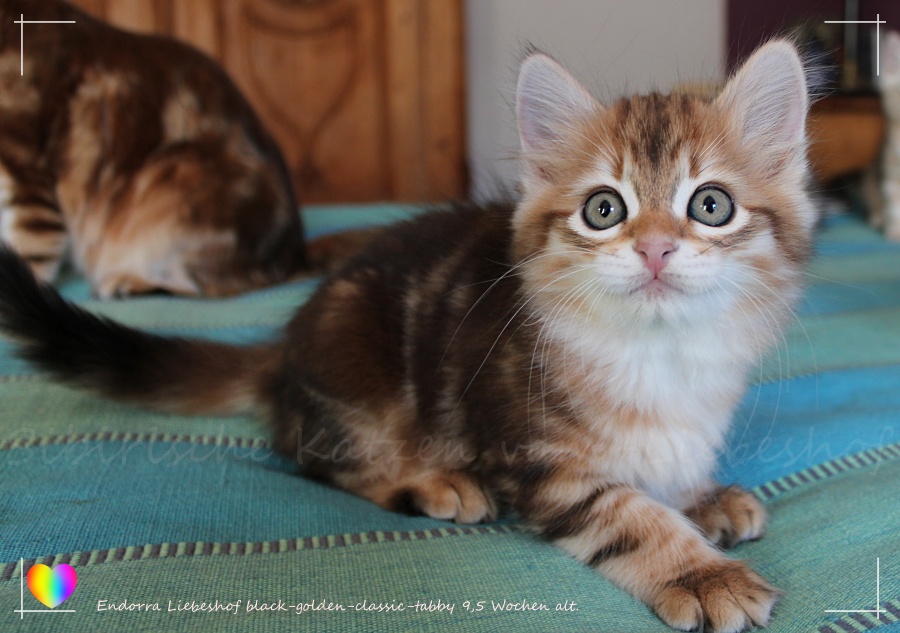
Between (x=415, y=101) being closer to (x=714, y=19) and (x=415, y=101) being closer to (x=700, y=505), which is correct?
(x=714, y=19)

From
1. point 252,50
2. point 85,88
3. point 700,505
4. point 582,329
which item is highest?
point 252,50

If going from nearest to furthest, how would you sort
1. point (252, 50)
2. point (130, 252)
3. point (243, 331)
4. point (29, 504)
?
point (29, 504) < point (243, 331) < point (130, 252) < point (252, 50)

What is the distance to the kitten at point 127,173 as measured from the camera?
7.29 ft

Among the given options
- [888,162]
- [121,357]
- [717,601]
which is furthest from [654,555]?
[888,162]

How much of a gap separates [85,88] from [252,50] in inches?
65.9

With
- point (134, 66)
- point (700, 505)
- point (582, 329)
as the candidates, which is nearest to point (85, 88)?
point (134, 66)

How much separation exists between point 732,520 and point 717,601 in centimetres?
23

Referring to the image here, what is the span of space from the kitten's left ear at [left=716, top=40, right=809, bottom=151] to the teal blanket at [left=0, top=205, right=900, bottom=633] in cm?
19

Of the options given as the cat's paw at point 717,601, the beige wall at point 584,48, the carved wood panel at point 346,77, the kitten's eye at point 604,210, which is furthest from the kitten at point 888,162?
the cat's paw at point 717,601

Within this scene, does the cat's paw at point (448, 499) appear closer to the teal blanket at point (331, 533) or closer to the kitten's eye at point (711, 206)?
the teal blanket at point (331, 533)

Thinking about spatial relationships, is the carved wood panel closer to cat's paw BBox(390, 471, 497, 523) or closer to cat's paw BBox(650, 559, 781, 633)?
cat's paw BBox(390, 471, 497, 523)

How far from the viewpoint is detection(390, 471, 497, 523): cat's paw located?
1.06m

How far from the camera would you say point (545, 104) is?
1.14 metres

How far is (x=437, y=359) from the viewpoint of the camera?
1.17 meters
